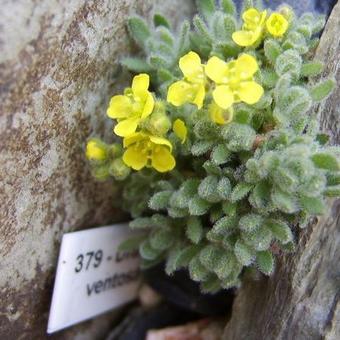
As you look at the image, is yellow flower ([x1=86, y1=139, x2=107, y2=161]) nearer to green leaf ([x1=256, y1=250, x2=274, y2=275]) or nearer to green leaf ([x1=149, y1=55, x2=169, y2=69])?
green leaf ([x1=149, y1=55, x2=169, y2=69])

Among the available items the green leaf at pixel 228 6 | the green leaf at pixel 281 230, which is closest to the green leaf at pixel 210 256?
the green leaf at pixel 281 230

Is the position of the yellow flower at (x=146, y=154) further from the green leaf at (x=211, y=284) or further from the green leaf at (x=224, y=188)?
the green leaf at (x=211, y=284)

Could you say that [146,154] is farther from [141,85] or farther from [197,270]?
[197,270]

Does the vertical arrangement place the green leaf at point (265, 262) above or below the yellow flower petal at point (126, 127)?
below

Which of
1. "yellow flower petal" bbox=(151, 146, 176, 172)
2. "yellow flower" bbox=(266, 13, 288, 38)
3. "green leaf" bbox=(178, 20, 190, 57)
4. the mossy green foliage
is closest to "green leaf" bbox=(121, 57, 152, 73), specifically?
the mossy green foliage

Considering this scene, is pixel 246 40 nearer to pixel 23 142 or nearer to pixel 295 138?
pixel 295 138

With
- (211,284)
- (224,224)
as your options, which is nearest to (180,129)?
(224,224)
